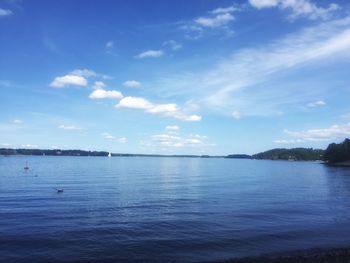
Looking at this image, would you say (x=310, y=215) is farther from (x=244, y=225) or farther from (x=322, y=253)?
(x=322, y=253)

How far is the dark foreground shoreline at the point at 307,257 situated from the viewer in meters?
25.4

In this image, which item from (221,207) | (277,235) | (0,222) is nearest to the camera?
(277,235)

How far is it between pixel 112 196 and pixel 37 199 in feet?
36.9

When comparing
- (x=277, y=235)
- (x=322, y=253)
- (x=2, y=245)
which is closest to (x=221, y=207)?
(x=277, y=235)

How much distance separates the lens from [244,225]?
129 feet

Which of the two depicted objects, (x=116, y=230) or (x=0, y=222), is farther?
(x=0, y=222)

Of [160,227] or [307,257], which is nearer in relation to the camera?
[307,257]

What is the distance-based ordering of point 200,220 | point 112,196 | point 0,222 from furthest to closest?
1. point 112,196
2. point 200,220
3. point 0,222

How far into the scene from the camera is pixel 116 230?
36.4 m

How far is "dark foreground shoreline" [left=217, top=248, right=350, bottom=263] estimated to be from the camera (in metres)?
25.4

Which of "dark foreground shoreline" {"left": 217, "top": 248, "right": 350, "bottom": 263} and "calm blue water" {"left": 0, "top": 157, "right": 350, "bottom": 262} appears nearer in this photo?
"dark foreground shoreline" {"left": 217, "top": 248, "right": 350, "bottom": 263}

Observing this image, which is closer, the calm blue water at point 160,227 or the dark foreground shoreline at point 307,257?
the dark foreground shoreline at point 307,257

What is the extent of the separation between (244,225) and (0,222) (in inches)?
963

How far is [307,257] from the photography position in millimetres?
26438
